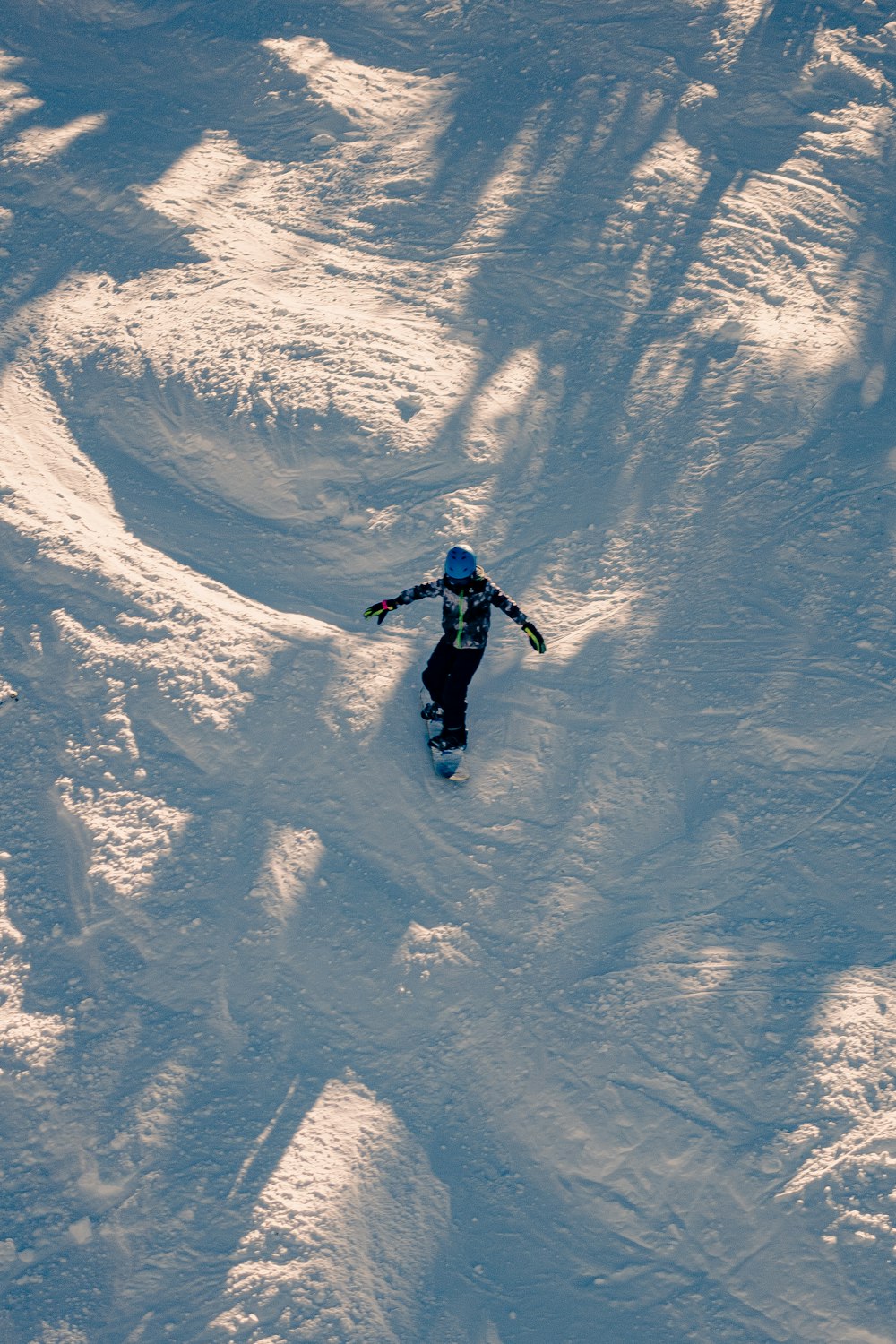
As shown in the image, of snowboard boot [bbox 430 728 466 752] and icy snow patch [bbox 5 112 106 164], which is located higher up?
icy snow patch [bbox 5 112 106 164]

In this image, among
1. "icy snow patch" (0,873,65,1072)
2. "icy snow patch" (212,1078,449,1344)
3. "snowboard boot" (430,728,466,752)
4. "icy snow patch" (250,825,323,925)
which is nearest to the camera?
"icy snow patch" (212,1078,449,1344)

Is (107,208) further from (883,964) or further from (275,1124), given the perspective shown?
(883,964)

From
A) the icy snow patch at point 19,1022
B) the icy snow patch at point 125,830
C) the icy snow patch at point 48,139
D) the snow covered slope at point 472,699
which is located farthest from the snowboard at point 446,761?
the icy snow patch at point 48,139

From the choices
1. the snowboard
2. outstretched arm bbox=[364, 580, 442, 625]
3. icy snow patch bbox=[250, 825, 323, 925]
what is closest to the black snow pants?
the snowboard

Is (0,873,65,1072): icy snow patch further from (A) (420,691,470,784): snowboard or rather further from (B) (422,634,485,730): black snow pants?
(B) (422,634,485,730): black snow pants

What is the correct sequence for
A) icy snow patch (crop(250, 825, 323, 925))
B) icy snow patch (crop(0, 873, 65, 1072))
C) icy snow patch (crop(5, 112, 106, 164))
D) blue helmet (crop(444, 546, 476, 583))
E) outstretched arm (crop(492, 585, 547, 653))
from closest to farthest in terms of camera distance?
1. icy snow patch (crop(0, 873, 65, 1072))
2. blue helmet (crop(444, 546, 476, 583))
3. outstretched arm (crop(492, 585, 547, 653))
4. icy snow patch (crop(250, 825, 323, 925))
5. icy snow patch (crop(5, 112, 106, 164))

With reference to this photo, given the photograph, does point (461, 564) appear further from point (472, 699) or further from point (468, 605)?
point (472, 699)

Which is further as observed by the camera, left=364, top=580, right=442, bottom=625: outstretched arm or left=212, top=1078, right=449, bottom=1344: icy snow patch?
left=364, top=580, right=442, bottom=625: outstretched arm

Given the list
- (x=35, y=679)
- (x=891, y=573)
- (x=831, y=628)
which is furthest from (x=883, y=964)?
(x=35, y=679)
